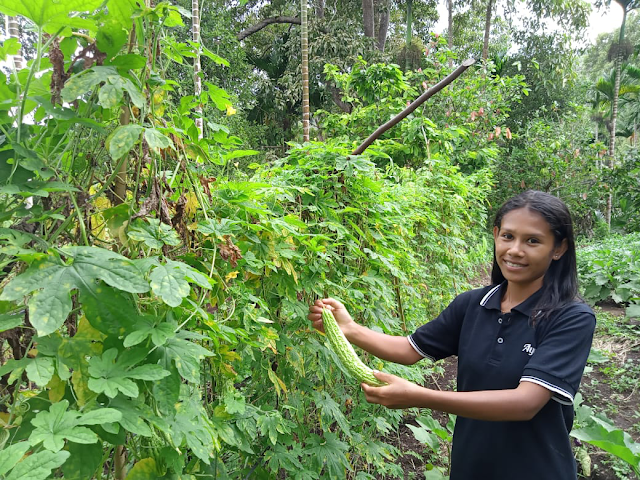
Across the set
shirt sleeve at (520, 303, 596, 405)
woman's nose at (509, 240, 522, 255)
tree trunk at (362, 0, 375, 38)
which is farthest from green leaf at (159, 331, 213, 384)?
tree trunk at (362, 0, 375, 38)

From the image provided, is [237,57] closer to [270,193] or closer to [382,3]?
[382,3]

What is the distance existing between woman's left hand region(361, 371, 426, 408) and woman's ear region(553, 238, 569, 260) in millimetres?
759

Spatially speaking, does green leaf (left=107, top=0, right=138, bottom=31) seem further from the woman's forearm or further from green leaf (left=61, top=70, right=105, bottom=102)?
the woman's forearm

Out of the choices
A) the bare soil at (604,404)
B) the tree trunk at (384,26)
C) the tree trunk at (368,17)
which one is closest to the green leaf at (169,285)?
the bare soil at (604,404)

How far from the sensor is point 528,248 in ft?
5.75

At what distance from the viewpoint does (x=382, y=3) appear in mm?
15969

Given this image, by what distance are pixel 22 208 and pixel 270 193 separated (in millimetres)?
896

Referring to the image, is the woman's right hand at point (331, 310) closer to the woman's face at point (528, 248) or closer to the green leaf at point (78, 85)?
the woman's face at point (528, 248)

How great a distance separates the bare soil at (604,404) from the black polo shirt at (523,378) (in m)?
1.51

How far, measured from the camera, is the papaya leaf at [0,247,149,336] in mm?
824

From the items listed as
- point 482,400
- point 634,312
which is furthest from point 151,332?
point 634,312

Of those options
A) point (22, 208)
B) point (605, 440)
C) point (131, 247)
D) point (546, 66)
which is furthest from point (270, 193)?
point (546, 66)

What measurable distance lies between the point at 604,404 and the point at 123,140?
16.0ft

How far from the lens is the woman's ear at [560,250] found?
181cm
